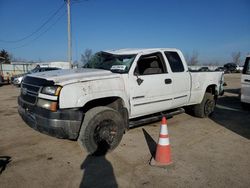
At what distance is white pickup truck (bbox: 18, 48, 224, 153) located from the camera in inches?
141

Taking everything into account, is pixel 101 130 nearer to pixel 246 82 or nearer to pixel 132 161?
pixel 132 161

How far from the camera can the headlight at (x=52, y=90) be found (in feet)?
11.5

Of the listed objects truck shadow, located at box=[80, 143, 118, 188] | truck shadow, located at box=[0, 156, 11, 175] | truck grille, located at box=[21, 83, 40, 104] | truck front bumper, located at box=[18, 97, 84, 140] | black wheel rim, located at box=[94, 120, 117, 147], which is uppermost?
truck grille, located at box=[21, 83, 40, 104]

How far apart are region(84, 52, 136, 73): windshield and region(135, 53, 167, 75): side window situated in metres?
0.29

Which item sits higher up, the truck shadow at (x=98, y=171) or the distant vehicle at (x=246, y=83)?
the distant vehicle at (x=246, y=83)

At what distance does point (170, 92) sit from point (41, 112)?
2931 millimetres

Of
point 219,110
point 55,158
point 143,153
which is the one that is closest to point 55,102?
point 55,158

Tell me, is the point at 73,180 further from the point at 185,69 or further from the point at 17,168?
the point at 185,69

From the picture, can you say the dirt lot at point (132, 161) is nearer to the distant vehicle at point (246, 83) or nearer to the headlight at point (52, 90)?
the headlight at point (52, 90)

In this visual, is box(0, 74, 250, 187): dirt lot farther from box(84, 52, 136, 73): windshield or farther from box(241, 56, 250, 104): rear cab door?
box(241, 56, 250, 104): rear cab door

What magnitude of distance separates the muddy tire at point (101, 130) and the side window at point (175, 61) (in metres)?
2.08

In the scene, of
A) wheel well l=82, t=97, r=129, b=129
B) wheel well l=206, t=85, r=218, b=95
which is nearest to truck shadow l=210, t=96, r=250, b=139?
wheel well l=206, t=85, r=218, b=95

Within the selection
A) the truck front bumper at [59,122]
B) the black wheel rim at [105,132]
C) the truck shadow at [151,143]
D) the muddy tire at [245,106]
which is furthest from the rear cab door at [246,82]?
the truck front bumper at [59,122]

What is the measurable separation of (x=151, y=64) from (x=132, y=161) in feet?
8.01
